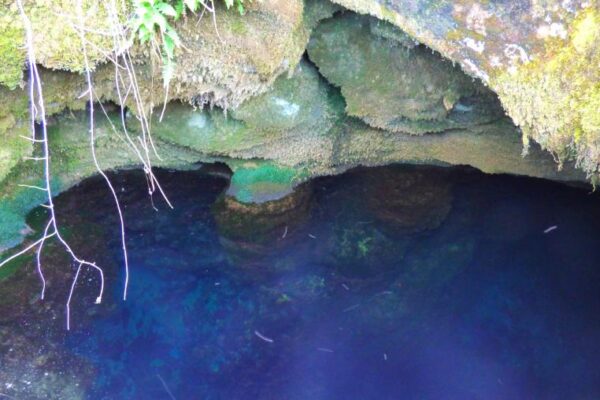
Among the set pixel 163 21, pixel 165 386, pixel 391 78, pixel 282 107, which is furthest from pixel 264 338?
pixel 163 21

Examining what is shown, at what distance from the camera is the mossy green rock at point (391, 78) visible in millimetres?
3773

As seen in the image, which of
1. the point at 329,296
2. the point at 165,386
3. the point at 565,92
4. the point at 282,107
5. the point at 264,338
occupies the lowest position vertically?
the point at 165,386

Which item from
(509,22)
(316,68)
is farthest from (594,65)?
(316,68)

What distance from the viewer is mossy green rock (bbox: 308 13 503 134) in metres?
3.77

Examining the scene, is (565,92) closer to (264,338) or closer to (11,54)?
(11,54)

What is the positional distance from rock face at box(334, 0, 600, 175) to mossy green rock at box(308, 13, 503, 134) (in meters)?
0.67

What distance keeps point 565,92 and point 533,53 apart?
9.6 inches

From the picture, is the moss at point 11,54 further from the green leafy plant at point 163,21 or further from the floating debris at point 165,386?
the floating debris at point 165,386

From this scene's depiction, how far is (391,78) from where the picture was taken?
3947 mm

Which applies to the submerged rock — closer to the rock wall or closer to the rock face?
the rock wall

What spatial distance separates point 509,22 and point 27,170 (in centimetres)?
340

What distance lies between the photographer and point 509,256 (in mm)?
5105

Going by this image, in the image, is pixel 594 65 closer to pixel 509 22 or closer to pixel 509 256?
pixel 509 22

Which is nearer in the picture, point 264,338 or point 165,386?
point 165,386
